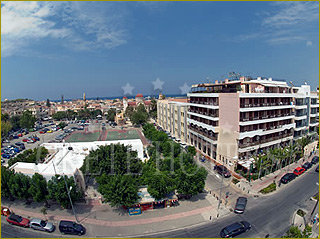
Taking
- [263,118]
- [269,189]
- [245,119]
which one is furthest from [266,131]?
[269,189]

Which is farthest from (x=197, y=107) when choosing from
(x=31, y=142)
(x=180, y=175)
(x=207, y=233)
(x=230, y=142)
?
(x=31, y=142)

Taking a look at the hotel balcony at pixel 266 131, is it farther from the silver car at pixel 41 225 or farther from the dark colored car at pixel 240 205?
the silver car at pixel 41 225

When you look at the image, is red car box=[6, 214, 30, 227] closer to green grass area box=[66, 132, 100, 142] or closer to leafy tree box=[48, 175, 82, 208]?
leafy tree box=[48, 175, 82, 208]

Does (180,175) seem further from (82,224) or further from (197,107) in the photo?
(197,107)

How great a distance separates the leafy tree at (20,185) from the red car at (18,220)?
1994 mm

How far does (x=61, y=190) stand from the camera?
68.0 feet

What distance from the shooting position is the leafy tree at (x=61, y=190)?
67.4 ft

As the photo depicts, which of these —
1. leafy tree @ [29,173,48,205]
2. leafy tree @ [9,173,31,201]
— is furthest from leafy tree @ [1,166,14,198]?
leafy tree @ [29,173,48,205]

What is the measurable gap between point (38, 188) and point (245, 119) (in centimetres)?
2763

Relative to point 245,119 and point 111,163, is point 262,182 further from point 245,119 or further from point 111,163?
point 111,163

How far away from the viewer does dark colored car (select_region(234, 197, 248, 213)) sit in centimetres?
2223

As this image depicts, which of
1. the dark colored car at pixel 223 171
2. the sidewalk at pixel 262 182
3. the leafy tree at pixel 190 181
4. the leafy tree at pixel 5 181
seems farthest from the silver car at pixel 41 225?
the sidewalk at pixel 262 182

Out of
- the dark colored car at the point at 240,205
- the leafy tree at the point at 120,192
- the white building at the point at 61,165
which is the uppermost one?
the white building at the point at 61,165

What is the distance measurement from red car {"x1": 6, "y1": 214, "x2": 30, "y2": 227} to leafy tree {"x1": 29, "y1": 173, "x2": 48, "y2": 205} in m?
1.93
